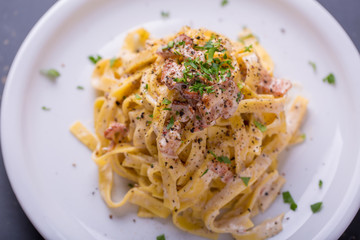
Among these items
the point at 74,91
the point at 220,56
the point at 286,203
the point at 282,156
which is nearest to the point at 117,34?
the point at 74,91

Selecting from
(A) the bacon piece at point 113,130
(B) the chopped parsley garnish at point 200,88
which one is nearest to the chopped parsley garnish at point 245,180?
(B) the chopped parsley garnish at point 200,88

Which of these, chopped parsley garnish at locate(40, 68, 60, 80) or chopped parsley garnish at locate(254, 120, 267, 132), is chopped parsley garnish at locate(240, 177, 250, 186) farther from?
chopped parsley garnish at locate(40, 68, 60, 80)

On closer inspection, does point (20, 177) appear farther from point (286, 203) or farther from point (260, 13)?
point (260, 13)

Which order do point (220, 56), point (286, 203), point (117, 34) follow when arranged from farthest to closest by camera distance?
point (117, 34)
point (286, 203)
point (220, 56)

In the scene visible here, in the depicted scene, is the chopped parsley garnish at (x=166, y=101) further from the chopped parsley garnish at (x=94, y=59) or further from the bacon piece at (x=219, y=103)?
the chopped parsley garnish at (x=94, y=59)

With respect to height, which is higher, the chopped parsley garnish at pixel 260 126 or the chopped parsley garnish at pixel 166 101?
the chopped parsley garnish at pixel 166 101

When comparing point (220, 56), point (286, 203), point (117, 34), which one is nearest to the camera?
point (220, 56)

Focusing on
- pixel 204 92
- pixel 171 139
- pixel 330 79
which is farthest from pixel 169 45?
pixel 330 79

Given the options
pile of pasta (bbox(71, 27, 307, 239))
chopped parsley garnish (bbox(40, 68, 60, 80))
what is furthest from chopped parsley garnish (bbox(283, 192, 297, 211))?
chopped parsley garnish (bbox(40, 68, 60, 80))
